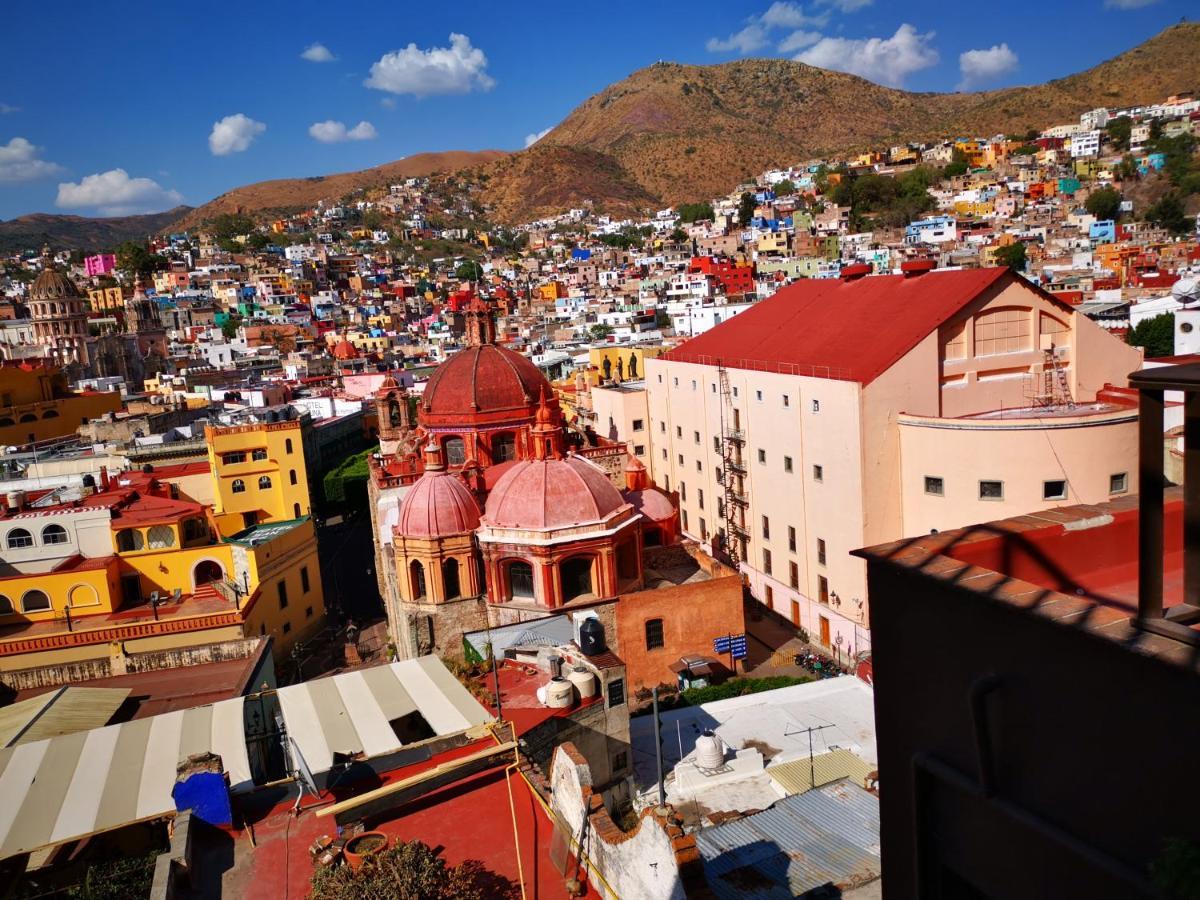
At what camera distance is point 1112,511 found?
555 centimetres

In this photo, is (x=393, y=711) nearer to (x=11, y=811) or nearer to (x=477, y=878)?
(x=477, y=878)

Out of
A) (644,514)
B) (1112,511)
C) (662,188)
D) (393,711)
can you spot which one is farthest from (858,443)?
(662,188)

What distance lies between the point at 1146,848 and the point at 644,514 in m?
25.4

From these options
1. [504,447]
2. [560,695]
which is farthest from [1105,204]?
[560,695]

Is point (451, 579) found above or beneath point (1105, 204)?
beneath

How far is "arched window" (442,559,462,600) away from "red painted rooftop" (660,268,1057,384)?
40.5 feet

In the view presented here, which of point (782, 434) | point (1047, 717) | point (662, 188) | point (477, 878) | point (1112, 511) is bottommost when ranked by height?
point (477, 878)

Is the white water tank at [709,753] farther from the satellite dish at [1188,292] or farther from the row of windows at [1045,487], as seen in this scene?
the satellite dish at [1188,292]

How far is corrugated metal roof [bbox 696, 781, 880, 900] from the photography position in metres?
13.3

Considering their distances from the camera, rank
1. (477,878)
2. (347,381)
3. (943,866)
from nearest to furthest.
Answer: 1. (943,866)
2. (477,878)
3. (347,381)

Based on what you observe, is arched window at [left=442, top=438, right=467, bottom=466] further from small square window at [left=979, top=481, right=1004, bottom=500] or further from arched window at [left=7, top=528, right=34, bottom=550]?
small square window at [left=979, top=481, right=1004, bottom=500]

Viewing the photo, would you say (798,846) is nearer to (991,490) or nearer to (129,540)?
(991,490)

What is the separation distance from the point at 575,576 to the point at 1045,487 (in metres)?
12.8

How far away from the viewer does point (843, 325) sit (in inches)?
1127
